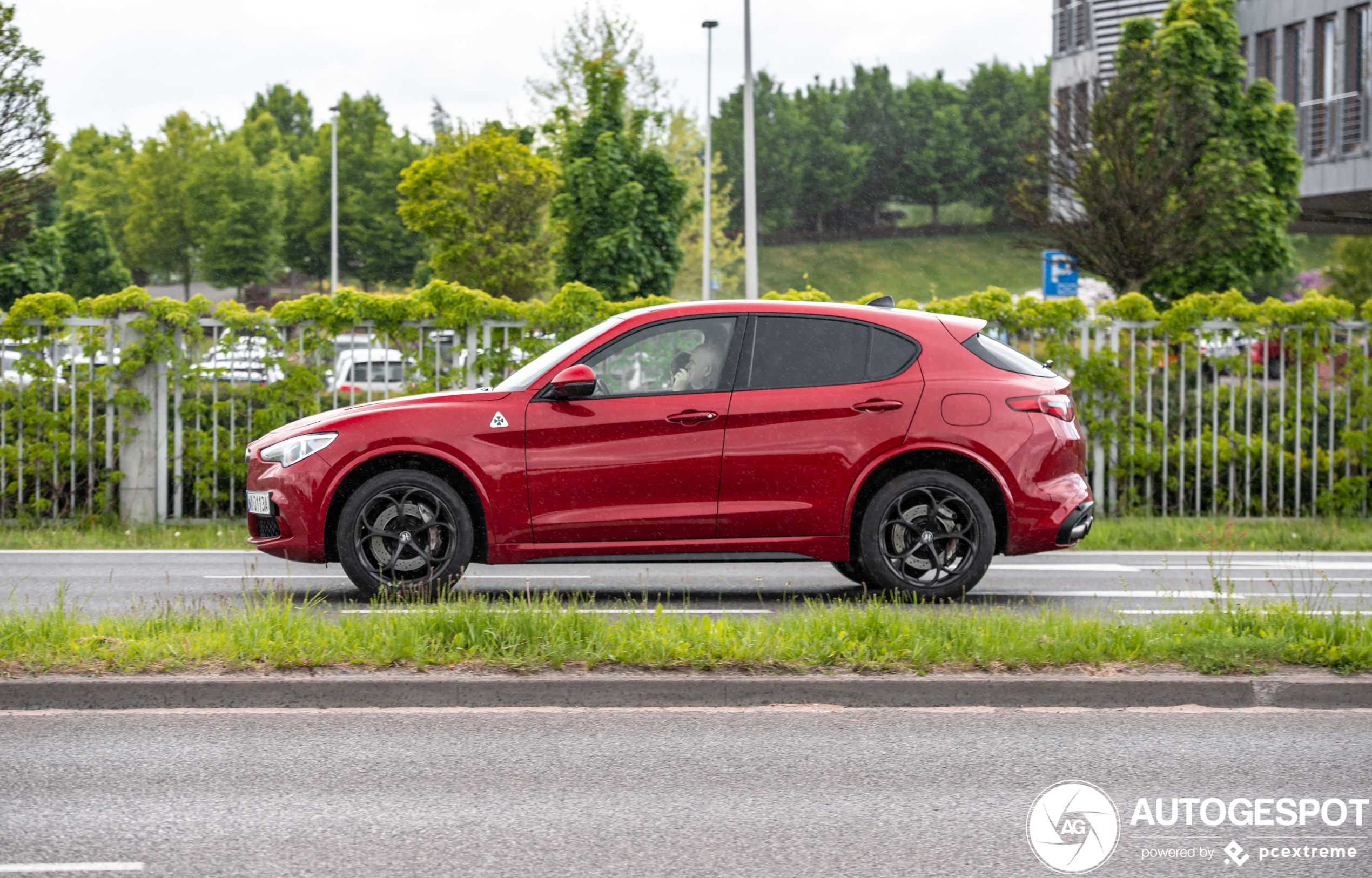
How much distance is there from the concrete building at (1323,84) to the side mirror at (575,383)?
17.6 meters

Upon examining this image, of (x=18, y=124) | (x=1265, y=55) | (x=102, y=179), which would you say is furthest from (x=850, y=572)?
(x=102, y=179)

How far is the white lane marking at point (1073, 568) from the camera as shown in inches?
406

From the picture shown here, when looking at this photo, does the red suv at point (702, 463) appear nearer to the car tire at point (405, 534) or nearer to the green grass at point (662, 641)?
the car tire at point (405, 534)

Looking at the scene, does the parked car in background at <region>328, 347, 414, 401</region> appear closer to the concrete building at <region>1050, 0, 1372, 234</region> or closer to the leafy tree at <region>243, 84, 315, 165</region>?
the concrete building at <region>1050, 0, 1372, 234</region>

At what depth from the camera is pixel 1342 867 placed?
380 centimetres

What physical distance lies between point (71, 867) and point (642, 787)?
176 cm

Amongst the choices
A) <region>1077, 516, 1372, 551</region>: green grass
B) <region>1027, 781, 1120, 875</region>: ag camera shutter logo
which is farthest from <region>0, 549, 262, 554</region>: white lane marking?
<region>1027, 781, 1120, 875</region>: ag camera shutter logo

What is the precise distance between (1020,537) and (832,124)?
91.6 metres

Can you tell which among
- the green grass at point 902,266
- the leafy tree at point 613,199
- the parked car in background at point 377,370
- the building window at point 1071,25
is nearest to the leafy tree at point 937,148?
the green grass at point 902,266

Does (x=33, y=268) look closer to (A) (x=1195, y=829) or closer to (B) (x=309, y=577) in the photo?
(B) (x=309, y=577)

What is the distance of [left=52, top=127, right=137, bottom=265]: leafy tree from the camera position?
63438mm

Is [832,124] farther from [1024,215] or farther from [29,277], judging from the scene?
[1024,215]

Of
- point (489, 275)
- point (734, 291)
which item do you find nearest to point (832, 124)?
point (734, 291)

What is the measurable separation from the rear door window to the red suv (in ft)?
0.04
